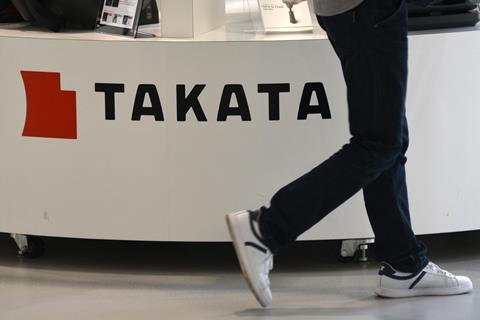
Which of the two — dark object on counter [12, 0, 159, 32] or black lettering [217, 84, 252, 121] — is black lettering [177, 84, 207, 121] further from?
dark object on counter [12, 0, 159, 32]

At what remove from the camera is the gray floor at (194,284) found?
2885mm

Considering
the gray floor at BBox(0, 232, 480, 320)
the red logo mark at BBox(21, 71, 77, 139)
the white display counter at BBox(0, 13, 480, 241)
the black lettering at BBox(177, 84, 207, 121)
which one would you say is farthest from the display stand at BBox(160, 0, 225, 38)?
the gray floor at BBox(0, 232, 480, 320)

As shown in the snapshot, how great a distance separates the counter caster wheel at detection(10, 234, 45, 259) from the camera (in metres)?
3.39

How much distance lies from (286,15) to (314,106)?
335 mm

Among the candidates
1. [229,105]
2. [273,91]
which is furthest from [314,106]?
[229,105]

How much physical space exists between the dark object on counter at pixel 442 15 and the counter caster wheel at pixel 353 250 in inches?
25.9

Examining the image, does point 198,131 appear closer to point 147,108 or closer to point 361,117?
point 147,108

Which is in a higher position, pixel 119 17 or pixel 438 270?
pixel 119 17

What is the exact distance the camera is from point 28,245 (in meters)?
3.40

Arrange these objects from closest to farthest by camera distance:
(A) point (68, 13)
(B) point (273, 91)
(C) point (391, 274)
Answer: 1. (C) point (391, 274)
2. (B) point (273, 91)
3. (A) point (68, 13)

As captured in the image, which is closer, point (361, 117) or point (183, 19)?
point (361, 117)

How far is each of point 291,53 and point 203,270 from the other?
2.34 ft

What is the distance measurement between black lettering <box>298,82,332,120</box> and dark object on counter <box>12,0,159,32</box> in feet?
1.77

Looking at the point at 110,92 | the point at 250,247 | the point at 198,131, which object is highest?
the point at 110,92
